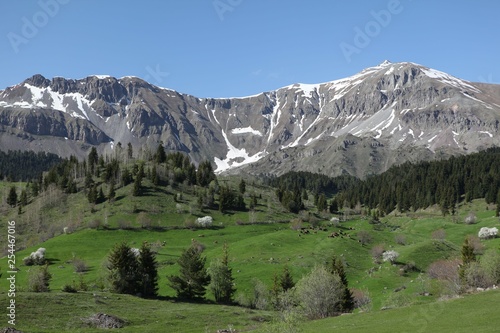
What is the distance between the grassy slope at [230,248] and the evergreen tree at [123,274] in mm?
5064

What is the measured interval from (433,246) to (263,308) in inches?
2516

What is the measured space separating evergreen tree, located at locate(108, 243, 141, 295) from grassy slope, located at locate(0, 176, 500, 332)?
5.06 m

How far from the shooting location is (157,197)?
190250 mm

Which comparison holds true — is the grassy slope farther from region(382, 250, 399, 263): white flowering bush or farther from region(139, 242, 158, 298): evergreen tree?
region(139, 242, 158, 298): evergreen tree

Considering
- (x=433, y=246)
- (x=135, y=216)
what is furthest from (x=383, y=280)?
(x=135, y=216)

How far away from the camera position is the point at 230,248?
137750 millimetres

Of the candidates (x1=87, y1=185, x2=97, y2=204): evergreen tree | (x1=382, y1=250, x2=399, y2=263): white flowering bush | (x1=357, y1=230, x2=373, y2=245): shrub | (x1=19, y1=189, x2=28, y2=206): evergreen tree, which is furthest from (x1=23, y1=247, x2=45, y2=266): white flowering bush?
(x1=357, y1=230, x2=373, y2=245): shrub

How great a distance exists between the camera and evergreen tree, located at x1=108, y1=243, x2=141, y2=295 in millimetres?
79562

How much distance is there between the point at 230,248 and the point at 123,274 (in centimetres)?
6072

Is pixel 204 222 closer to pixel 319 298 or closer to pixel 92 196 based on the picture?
pixel 92 196

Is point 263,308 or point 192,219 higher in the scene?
point 192,219

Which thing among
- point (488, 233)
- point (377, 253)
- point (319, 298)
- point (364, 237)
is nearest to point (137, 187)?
point (364, 237)

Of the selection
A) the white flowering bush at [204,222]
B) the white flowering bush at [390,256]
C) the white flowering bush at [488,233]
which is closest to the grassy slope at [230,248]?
the white flowering bush at [390,256]

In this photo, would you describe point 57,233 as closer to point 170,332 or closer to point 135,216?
point 135,216
